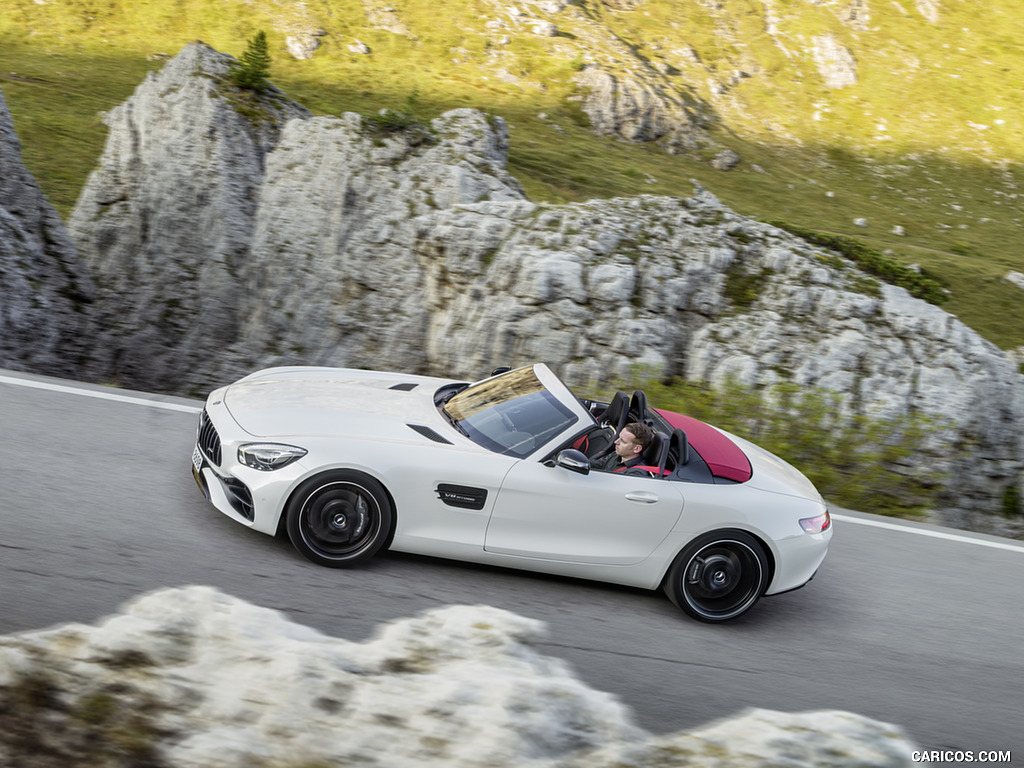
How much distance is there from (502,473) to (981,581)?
13.8 ft

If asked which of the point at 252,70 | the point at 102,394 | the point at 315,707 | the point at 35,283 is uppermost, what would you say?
the point at 252,70

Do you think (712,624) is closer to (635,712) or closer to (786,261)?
(635,712)

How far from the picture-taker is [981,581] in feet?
22.2

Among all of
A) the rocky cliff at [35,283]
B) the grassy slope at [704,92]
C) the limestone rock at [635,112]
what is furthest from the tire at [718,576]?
the limestone rock at [635,112]

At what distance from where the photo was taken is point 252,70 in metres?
18.2

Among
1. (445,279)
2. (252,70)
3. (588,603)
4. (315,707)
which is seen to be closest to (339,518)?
(588,603)

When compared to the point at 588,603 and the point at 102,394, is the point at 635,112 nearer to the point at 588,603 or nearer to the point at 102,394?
the point at 102,394

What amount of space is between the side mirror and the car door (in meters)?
0.16

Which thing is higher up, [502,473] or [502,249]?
[502,249]

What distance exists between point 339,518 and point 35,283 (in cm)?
916

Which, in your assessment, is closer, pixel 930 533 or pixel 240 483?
pixel 240 483

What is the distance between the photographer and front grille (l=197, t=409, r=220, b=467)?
208 inches

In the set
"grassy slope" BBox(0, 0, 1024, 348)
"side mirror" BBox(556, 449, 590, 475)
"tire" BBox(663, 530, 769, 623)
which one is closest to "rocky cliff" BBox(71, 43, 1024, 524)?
"tire" BBox(663, 530, 769, 623)

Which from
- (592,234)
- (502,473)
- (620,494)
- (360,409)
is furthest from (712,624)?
(592,234)
